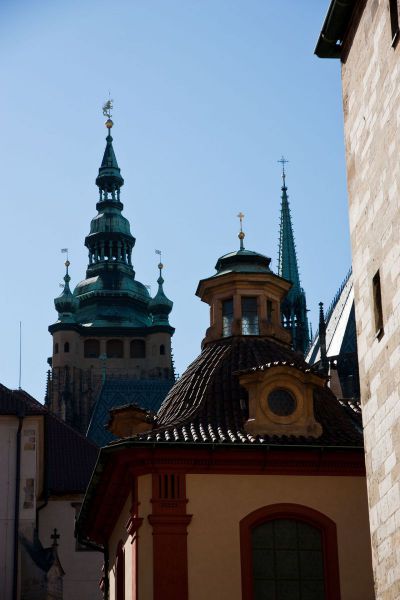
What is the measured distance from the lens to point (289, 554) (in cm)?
2662

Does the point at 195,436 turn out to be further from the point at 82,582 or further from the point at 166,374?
the point at 166,374

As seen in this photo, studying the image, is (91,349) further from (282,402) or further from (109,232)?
(282,402)

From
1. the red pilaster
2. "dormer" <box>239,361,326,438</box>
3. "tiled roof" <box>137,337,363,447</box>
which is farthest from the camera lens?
"dormer" <box>239,361,326,438</box>

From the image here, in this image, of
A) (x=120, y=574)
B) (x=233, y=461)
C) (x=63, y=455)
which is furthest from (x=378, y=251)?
(x=63, y=455)

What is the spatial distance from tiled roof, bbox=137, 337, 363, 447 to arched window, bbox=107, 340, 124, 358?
98013 mm

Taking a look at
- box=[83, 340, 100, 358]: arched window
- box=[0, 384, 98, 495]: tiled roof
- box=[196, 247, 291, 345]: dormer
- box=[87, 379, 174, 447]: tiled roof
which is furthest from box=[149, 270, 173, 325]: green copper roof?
box=[196, 247, 291, 345]: dormer

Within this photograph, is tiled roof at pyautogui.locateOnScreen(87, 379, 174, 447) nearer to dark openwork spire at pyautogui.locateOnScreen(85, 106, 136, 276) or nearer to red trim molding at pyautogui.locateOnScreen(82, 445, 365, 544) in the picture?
dark openwork spire at pyautogui.locateOnScreen(85, 106, 136, 276)

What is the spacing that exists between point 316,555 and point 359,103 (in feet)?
34.7

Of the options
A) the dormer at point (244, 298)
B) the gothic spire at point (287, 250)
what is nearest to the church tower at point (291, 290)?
the gothic spire at point (287, 250)

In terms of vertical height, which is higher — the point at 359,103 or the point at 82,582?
the point at 359,103

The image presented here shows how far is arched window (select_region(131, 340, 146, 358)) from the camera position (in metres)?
130

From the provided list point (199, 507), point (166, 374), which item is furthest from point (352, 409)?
point (166, 374)

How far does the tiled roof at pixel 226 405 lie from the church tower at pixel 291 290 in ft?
291

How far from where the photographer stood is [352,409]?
31.5 metres
